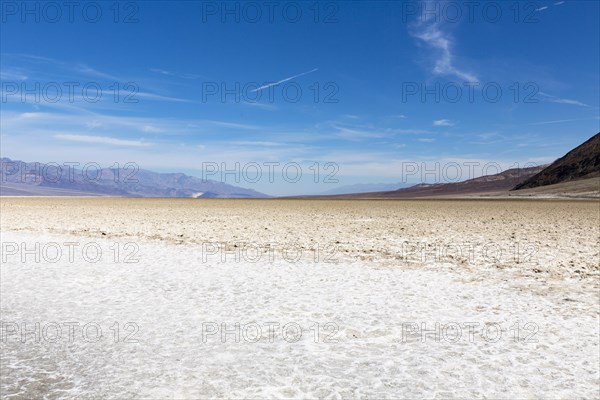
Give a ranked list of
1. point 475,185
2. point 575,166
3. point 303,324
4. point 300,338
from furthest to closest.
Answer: point 475,185
point 575,166
point 303,324
point 300,338

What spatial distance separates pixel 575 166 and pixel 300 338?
120 m

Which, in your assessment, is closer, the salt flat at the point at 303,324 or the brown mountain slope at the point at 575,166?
the salt flat at the point at 303,324

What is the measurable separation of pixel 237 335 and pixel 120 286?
3.85m

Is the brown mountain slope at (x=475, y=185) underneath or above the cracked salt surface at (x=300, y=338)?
above

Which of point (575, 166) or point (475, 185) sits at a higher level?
point (575, 166)

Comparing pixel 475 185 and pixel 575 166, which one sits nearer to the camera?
pixel 575 166

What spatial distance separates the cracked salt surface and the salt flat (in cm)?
2

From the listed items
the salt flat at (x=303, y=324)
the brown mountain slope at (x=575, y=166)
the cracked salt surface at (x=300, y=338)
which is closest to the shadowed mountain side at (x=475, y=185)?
the brown mountain slope at (x=575, y=166)

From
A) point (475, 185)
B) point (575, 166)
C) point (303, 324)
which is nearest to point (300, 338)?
point (303, 324)

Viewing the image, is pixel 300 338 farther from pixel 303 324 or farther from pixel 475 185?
pixel 475 185

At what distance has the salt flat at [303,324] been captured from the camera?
4312mm

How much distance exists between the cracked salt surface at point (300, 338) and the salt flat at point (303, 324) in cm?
2

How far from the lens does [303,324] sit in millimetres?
6137

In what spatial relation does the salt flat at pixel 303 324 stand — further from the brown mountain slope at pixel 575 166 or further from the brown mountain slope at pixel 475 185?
the brown mountain slope at pixel 475 185
